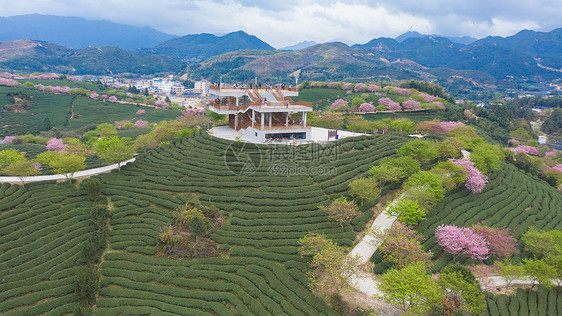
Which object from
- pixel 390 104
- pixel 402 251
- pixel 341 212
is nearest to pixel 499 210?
pixel 402 251

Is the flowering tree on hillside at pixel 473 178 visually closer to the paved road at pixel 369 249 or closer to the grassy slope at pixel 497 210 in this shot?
the grassy slope at pixel 497 210

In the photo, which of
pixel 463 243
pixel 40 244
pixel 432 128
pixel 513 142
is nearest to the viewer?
pixel 40 244

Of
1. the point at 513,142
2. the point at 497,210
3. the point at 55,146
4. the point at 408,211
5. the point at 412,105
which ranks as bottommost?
the point at 497,210

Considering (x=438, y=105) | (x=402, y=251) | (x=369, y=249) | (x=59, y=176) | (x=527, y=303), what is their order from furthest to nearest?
(x=438, y=105) → (x=59, y=176) → (x=369, y=249) → (x=527, y=303) → (x=402, y=251)

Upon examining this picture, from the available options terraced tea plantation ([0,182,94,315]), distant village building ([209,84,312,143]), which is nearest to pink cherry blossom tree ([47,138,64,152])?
terraced tea plantation ([0,182,94,315])

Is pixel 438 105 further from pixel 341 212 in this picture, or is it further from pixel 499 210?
pixel 341 212

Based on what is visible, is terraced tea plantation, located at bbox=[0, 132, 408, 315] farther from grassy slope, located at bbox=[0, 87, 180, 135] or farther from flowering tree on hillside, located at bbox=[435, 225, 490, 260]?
grassy slope, located at bbox=[0, 87, 180, 135]

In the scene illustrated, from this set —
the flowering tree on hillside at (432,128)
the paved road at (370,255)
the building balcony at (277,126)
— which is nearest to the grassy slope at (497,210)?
the paved road at (370,255)
